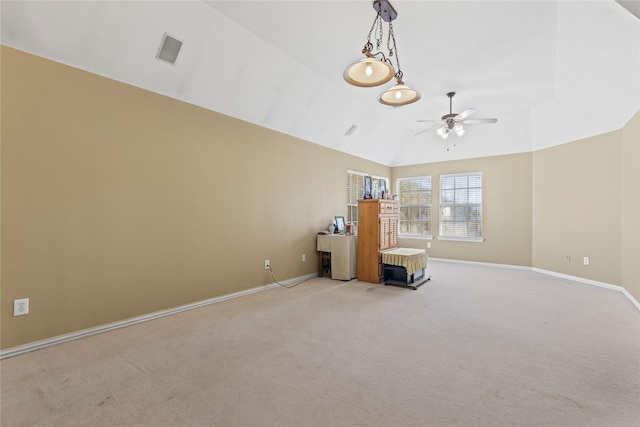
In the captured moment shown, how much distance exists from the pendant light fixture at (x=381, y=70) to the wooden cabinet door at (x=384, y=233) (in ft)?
8.47

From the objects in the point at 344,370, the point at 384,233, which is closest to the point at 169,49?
the point at 344,370

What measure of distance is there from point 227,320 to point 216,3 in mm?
3327

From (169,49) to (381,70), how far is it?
91.9 inches

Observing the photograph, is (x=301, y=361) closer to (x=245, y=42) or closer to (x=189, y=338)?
(x=189, y=338)

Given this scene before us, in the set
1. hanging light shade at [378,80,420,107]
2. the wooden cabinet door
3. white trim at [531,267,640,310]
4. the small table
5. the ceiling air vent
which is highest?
the ceiling air vent

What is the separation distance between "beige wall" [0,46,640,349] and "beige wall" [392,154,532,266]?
0.15 meters

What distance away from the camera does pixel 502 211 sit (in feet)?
21.3

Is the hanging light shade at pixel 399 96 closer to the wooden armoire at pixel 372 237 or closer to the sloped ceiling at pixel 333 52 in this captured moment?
the sloped ceiling at pixel 333 52

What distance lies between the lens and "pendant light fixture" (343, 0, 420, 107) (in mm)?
2301

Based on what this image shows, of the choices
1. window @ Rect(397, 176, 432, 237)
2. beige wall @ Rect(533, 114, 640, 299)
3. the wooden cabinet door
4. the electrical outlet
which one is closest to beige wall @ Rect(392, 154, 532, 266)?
beige wall @ Rect(533, 114, 640, 299)

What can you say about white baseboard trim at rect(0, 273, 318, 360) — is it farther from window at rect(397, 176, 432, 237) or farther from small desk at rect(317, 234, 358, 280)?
window at rect(397, 176, 432, 237)

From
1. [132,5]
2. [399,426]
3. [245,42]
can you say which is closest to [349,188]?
[245,42]

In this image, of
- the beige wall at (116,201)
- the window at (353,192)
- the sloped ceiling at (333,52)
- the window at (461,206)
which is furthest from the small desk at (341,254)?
the window at (461,206)

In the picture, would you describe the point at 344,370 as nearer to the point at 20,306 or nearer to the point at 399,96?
the point at 399,96
